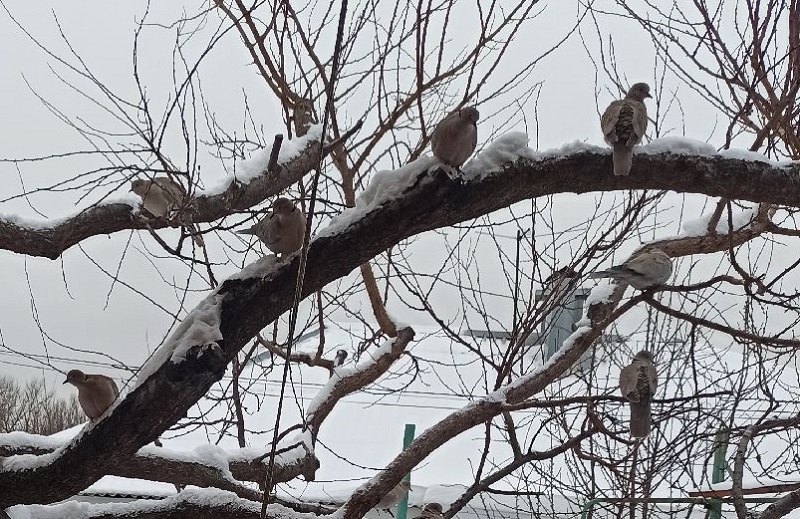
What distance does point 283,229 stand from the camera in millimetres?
2354

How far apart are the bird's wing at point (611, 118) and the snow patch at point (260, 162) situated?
101cm

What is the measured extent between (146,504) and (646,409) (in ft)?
6.56

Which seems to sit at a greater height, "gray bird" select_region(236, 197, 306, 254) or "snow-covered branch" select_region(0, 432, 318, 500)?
"gray bird" select_region(236, 197, 306, 254)

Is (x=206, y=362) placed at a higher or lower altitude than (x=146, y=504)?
higher

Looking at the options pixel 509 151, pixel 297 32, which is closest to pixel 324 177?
pixel 297 32

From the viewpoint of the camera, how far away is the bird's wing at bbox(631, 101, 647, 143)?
2166 mm

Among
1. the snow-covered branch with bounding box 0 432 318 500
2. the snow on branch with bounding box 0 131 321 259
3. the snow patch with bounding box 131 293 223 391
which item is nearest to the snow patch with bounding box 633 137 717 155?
the snow on branch with bounding box 0 131 321 259

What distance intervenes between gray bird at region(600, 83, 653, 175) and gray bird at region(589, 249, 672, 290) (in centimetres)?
88

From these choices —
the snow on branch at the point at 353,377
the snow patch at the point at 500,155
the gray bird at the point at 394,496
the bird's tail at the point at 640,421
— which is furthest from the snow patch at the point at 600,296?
the snow patch at the point at 500,155

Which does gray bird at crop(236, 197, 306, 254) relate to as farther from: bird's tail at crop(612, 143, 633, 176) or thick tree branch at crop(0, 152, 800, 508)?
bird's tail at crop(612, 143, 633, 176)

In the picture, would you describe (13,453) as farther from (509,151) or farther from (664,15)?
(664,15)

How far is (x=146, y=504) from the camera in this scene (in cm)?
233

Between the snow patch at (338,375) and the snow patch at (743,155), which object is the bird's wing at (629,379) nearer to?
the snow patch at (338,375)

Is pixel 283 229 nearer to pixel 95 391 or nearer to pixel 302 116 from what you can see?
pixel 95 391
